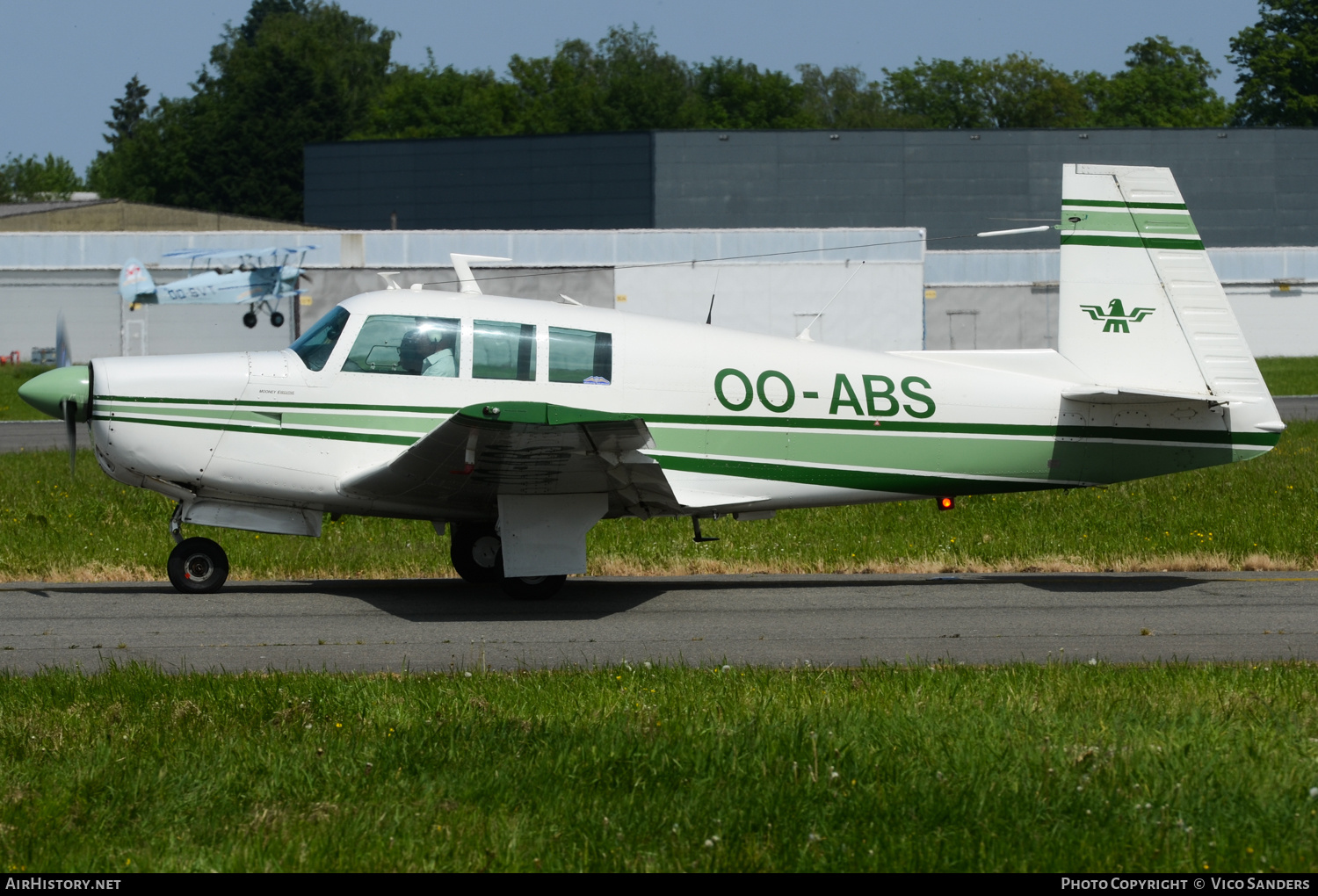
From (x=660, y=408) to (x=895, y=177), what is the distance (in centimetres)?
5008

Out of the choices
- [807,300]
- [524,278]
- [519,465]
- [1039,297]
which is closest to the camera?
[519,465]

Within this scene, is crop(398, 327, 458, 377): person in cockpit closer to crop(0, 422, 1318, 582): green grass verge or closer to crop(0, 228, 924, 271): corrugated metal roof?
crop(0, 422, 1318, 582): green grass verge

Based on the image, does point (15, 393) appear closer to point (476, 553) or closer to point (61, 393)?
point (61, 393)

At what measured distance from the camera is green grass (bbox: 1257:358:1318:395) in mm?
33697

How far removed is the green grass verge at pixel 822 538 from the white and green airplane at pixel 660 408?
4.72 feet

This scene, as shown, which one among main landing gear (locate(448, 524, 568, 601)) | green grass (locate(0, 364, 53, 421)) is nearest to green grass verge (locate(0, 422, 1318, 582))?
main landing gear (locate(448, 524, 568, 601))

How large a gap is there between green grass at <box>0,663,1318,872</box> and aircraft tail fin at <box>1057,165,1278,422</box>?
4.00 metres

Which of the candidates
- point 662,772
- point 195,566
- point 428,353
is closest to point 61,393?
point 195,566

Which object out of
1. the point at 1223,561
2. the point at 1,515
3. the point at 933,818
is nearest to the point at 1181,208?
the point at 1223,561

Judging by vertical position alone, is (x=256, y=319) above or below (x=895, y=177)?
below

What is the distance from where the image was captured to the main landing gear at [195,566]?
1016 cm

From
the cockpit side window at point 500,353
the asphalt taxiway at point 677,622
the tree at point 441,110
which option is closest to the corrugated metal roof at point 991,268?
the asphalt taxiway at point 677,622

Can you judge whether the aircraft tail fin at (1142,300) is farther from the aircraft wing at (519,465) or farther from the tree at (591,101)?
the tree at (591,101)

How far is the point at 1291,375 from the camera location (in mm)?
39438
